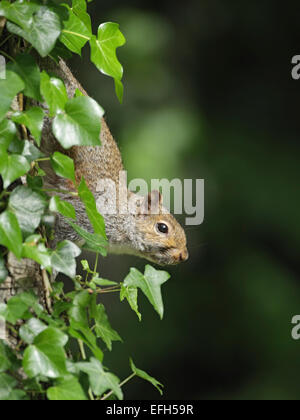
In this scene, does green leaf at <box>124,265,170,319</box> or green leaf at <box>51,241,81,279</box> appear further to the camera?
green leaf at <box>124,265,170,319</box>

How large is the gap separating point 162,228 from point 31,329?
1079mm

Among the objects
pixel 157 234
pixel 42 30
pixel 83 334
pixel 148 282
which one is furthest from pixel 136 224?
pixel 42 30

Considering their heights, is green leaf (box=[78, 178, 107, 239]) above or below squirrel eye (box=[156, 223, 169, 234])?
below

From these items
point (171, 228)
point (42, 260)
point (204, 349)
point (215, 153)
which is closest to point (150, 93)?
point (215, 153)

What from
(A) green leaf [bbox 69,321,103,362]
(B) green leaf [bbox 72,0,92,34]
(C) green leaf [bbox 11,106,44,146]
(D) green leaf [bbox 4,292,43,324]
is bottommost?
(A) green leaf [bbox 69,321,103,362]

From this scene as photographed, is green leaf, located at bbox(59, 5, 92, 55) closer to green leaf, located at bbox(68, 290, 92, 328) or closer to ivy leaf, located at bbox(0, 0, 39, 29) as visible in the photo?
ivy leaf, located at bbox(0, 0, 39, 29)

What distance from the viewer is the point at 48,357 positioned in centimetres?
91

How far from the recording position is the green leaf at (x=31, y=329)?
0.94 m

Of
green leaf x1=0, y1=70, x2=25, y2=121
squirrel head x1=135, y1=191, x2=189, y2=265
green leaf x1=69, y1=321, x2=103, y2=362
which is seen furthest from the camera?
squirrel head x1=135, y1=191, x2=189, y2=265

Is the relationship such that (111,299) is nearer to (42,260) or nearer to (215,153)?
(215,153)

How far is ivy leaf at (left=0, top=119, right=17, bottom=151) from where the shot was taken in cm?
92

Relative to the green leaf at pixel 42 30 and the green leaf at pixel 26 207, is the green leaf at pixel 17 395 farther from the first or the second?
the green leaf at pixel 42 30

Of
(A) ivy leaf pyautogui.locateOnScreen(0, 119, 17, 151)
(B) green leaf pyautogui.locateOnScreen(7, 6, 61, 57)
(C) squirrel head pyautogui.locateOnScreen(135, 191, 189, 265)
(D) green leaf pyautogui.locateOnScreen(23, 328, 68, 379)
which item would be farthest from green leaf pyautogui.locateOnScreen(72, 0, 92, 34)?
(C) squirrel head pyautogui.locateOnScreen(135, 191, 189, 265)

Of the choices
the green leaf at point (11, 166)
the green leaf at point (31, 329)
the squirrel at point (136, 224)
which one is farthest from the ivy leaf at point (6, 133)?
the squirrel at point (136, 224)
